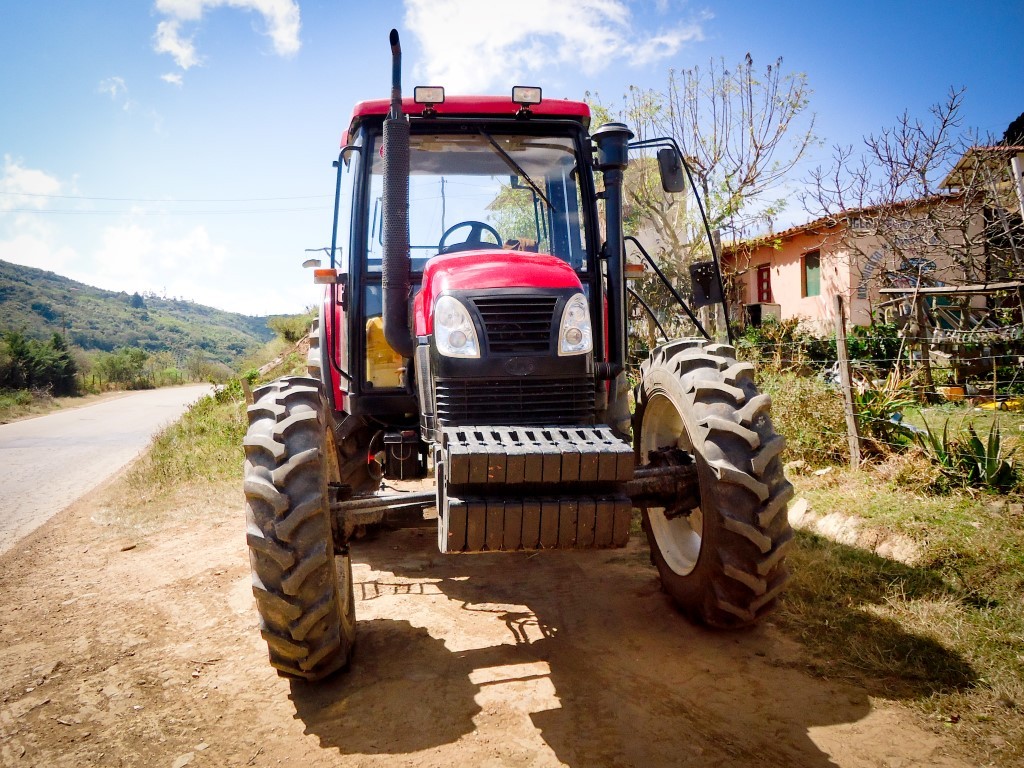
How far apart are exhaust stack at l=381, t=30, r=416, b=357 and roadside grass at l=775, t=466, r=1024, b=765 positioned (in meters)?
2.55

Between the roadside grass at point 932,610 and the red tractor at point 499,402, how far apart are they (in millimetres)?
576

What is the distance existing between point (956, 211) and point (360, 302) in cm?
1090

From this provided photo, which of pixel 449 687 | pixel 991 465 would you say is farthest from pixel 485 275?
pixel 991 465

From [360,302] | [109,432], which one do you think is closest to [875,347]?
[360,302]

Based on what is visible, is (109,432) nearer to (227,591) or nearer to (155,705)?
(227,591)

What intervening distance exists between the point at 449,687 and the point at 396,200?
2170 mm

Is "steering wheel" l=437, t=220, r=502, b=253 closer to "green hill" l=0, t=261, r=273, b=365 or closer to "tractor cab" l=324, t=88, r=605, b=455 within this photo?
"tractor cab" l=324, t=88, r=605, b=455

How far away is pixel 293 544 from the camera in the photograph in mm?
2721

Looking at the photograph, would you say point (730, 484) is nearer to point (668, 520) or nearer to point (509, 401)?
point (668, 520)

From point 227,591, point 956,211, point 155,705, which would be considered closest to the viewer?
point 155,705

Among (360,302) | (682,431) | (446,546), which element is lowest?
(446,546)

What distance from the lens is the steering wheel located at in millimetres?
4023

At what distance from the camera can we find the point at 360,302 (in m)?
3.98

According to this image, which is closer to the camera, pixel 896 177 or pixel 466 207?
pixel 466 207
